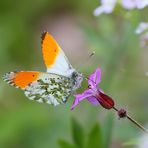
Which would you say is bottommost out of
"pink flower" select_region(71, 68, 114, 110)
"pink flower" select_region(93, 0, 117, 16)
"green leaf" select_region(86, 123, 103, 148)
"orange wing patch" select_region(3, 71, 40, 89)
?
"pink flower" select_region(71, 68, 114, 110)

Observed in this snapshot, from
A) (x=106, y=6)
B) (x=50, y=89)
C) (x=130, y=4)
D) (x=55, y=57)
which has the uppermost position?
(x=106, y=6)

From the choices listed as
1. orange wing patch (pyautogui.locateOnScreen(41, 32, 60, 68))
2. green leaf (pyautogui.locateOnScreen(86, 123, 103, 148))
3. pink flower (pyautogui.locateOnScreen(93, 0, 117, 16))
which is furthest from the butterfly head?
pink flower (pyautogui.locateOnScreen(93, 0, 117, 16))

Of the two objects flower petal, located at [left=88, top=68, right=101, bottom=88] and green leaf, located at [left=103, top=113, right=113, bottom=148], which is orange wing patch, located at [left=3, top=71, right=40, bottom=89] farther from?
green leaf, located at [left=103, top=113, right=113, bottom=148]

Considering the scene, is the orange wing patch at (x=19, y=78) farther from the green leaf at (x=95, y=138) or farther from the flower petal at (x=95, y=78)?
the green leaf at (x=95, y=138)

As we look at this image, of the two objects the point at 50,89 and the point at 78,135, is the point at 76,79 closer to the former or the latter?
the point at 50,89

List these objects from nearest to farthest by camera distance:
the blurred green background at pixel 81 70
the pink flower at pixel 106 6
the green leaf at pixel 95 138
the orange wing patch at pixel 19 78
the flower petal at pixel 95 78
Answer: the flower petal at pixel 95 78 → the orange wing patch at pixel 19 78 → the green leaf at pixel 95 138 → the pink flower at pixel 106 6 → the blurred green background at pixel 81 70

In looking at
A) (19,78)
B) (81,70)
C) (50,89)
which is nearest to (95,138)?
(50,89)

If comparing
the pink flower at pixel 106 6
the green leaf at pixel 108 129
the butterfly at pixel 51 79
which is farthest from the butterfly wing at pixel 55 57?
the pink flower at pixel 106 6
